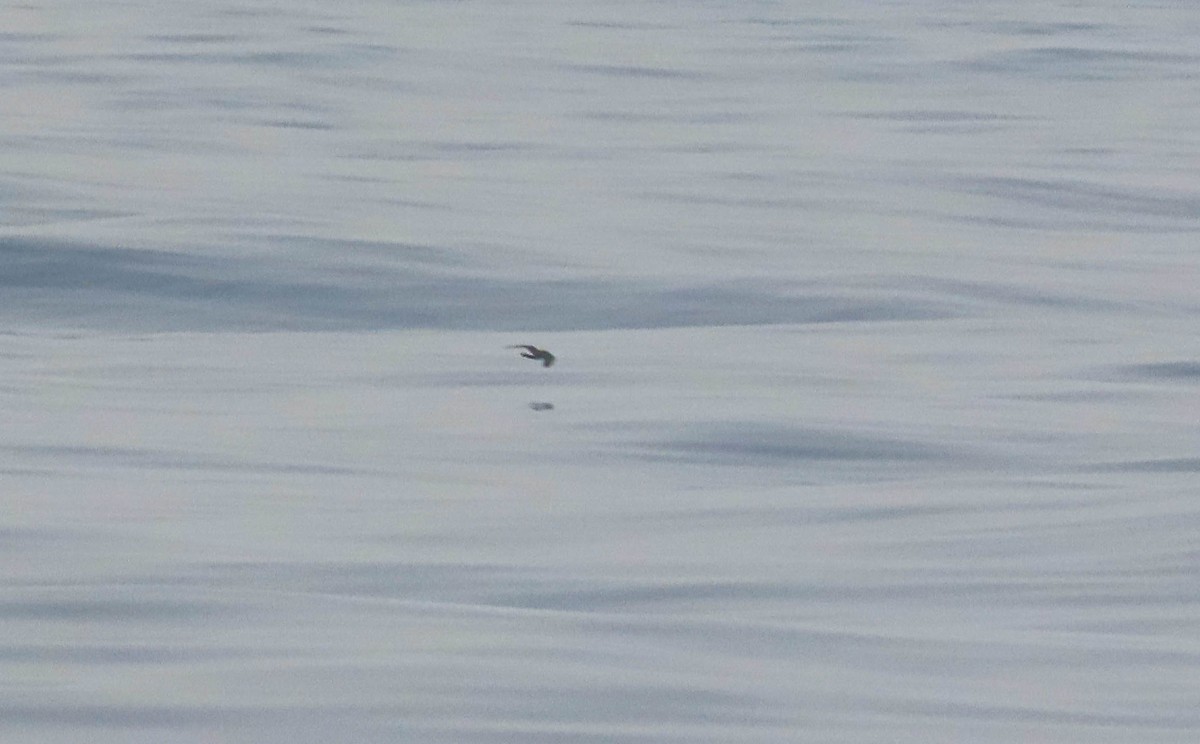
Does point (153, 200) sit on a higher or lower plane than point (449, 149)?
lower

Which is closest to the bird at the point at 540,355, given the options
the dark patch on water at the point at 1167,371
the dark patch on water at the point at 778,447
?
the dark patch on water at the point at 778,447

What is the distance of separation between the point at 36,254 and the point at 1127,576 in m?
3.19

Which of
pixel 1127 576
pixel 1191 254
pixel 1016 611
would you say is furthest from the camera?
pixel 1191 254

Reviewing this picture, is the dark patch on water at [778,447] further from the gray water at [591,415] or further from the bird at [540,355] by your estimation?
the bird at [540,355]

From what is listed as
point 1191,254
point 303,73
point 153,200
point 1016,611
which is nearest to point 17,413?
point 1016,611

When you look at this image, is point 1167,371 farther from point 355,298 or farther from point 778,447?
point 355,298

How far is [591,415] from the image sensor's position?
378 cm

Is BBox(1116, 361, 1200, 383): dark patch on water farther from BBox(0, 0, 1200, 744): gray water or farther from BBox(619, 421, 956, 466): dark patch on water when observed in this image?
BBox(619, 421, 956, 466): dark patch on water

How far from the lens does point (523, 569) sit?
106 inches

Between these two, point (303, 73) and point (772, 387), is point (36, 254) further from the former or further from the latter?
point (303, 73)

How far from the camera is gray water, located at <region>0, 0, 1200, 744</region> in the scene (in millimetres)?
2152

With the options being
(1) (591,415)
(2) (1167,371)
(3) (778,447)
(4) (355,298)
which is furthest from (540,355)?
(2) (1167,371)

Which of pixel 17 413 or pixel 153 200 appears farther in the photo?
pixel 153 200

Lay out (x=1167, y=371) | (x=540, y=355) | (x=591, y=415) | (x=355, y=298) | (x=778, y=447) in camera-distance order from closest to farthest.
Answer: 1. (x=778, y=447)
2. (x=591, y=415)
3. (x=1167, y=371)
4. (x=540, y=355)
5. (x=355, y=298)
